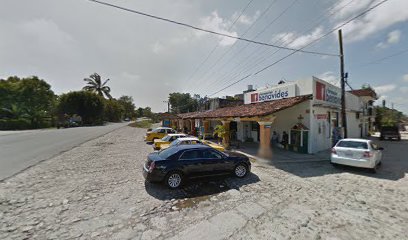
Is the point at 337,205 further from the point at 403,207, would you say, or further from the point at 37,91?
the point at 37,91

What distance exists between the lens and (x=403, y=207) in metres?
5.11

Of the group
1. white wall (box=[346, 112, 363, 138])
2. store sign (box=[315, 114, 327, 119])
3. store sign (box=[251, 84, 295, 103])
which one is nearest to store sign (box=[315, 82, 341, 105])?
store sign (box=[315, 114, 327, 119])

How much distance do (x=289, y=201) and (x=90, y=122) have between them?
210ft

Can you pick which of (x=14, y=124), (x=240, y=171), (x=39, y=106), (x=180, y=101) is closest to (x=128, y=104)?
(x=180, y=101)

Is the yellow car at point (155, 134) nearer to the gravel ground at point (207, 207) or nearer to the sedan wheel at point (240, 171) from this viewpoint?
the gravel ground at point (207, 207)

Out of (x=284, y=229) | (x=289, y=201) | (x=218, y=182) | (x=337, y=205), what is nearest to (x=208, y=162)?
(x=218, y=182)

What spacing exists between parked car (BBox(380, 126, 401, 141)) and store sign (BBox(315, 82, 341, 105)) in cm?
1261

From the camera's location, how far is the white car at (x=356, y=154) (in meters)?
8.15

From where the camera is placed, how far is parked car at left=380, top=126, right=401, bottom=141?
22625 mm

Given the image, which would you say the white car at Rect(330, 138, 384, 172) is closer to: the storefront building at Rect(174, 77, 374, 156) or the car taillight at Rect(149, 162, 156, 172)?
the storefront building at Rect(174, 77, 374, 156)

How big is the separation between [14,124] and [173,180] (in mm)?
51247

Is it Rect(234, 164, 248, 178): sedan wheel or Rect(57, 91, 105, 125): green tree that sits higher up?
A: Rect(57, 91, 105, 125): green tree

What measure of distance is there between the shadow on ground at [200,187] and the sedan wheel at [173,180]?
16cm

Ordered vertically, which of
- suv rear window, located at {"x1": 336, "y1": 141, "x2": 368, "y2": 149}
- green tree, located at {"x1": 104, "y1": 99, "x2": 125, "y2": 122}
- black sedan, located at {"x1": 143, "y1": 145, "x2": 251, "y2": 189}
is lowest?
black sedan, located at {"x1": 143, "y1": 145, "x2": 251, "y2": 189}
